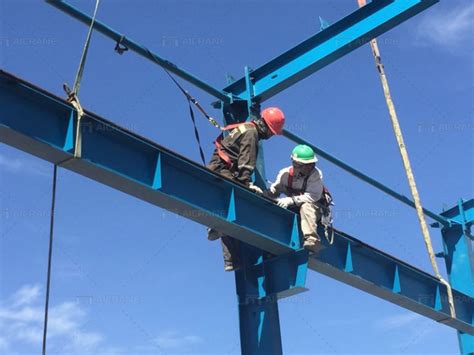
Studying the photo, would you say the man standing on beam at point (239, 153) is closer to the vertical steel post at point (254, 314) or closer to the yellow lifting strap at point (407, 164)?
the vertical steel post at point (254, 314)

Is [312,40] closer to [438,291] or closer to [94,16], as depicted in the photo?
[94,16]

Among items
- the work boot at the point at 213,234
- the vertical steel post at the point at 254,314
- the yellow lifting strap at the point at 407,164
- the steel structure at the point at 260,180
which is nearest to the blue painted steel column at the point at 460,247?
the steel structure at the point at 260,180

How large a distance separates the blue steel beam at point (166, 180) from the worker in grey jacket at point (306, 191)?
0.21 m

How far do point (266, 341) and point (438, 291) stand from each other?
4875 mm

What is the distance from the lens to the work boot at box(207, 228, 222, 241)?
38.0 feet

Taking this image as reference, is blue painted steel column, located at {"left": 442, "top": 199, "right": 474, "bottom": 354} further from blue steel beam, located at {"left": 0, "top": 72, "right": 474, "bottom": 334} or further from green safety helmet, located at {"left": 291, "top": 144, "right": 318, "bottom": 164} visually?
green safety helmet, located at {"left": 291, "top": 144, "right": 318, "bottom": 164}

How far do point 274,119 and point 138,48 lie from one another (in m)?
2.33

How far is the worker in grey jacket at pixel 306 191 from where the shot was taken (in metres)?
11.6

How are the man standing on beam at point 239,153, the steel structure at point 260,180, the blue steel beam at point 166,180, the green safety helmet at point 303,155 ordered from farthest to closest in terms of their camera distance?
the green safety helmet at point 303,155, the man standing on beam at point 239,153, the steel structure at point 260,180, the blue steel beam at point 166,180

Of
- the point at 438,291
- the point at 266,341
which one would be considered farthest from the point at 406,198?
the point at 266,341

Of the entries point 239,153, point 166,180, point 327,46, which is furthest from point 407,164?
point 166,180

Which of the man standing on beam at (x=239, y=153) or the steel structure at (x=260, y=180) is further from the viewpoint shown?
the man standing on beam at (x=239, y=153)

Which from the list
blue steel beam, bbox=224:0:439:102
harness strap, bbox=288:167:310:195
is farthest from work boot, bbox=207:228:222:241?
blue steel beam, bbox=224:0:439:102

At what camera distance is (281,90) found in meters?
13.4
